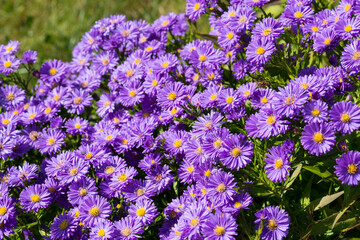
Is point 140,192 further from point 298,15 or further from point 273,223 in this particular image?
point 298,15

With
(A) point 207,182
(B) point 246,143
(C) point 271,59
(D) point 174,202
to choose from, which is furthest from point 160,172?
(C) point 271,59

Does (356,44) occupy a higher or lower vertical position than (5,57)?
lower

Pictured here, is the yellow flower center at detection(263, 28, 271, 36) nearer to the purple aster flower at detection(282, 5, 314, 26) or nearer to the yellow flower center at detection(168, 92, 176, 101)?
the purple aster flower at detection(282, 5, 314, 26)

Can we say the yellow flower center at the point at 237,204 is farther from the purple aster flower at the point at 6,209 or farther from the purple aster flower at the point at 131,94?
the purple aster flower at the point at 6,209

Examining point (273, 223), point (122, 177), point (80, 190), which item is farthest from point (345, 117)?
point (80, 190)

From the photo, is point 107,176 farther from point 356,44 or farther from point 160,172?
point 356,44

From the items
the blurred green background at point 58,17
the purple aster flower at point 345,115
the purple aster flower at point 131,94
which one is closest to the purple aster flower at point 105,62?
the purple aster flower at point 131,94

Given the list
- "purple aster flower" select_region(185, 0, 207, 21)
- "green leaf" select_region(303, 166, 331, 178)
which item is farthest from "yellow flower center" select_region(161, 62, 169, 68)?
"green leaf" select_region(303, 166, 331, 178)
